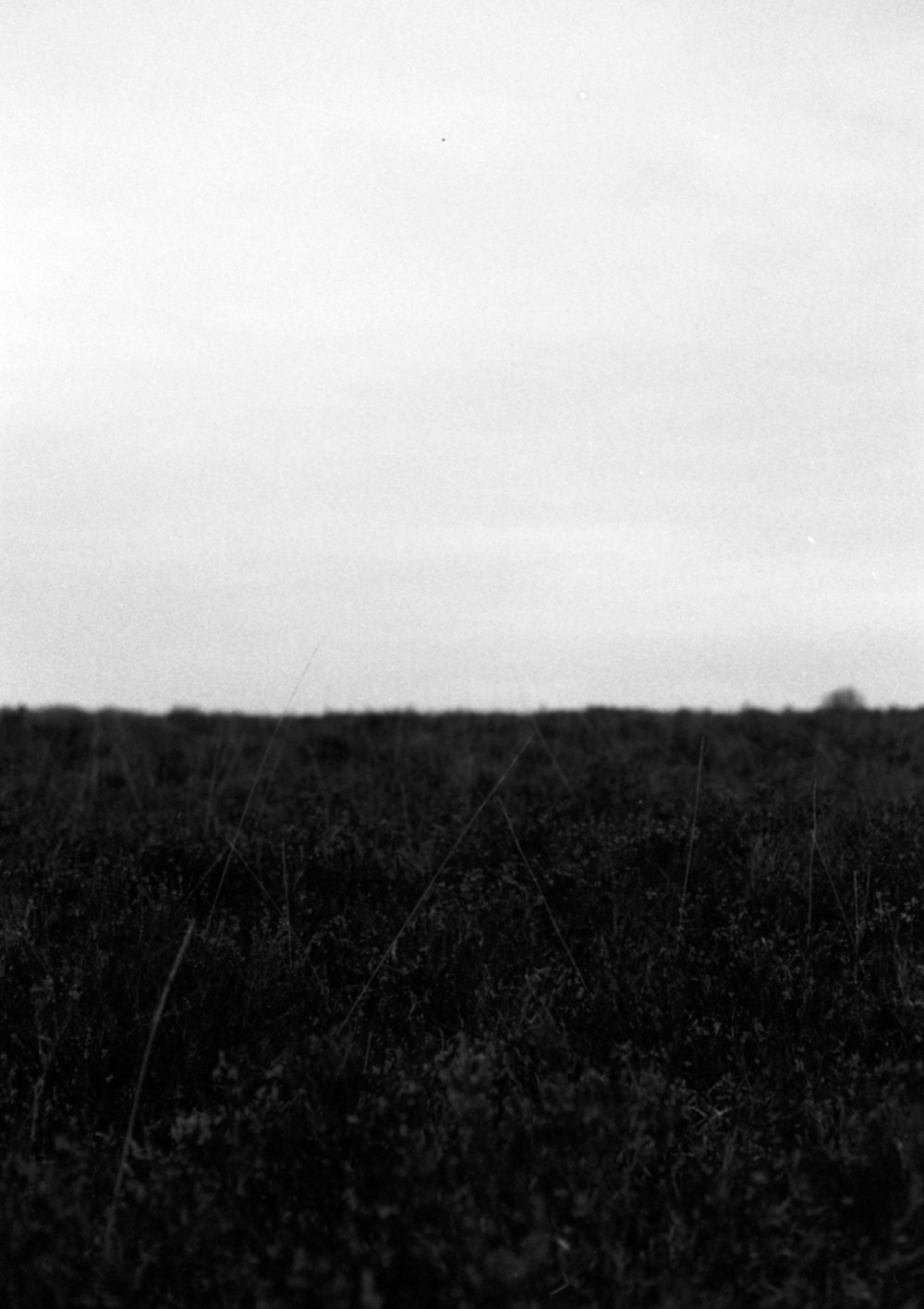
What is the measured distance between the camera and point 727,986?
3525mm

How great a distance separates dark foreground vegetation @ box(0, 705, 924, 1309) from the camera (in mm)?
2100

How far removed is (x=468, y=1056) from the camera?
260cm

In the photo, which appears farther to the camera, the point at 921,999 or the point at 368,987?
the point at 368,987

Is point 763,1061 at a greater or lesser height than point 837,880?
lesser

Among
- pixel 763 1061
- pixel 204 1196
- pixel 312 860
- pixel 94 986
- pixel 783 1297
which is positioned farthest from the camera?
pixel 312 860

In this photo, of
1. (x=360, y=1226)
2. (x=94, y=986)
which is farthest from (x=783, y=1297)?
(x=94, y=986)

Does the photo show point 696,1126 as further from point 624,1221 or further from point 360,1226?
point 360,1226

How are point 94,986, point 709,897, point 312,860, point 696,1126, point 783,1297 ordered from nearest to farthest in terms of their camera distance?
1. point 783,1297
2. point 696,1126
3. point 94,986
4. point 709,897
5. point 312,860

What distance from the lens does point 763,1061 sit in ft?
10.2

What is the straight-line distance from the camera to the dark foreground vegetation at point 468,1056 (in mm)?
2100

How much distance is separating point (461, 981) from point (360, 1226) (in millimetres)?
1462

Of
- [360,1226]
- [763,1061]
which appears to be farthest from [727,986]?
[360,1226]

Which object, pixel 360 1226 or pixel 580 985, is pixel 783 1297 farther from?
pixel 580 985

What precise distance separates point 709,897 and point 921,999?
1184mm
